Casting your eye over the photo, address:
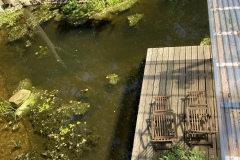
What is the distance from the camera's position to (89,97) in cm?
1113

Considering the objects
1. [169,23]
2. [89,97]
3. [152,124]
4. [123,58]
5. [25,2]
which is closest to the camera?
[152,124]

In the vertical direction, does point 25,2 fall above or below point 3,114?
above

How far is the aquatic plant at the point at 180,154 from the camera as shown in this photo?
7094 millimetres

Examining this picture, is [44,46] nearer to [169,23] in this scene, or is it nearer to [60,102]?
[60,102]

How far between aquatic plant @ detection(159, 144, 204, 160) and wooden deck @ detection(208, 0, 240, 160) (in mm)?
2159

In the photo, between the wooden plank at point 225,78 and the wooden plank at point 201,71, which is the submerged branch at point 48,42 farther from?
the wooden plank at point 225,78

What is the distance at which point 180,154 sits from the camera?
7.26 meters

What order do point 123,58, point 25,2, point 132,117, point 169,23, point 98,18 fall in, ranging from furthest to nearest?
point 25,2
point 98,18
point 169,23
point 123,58
point 132,117

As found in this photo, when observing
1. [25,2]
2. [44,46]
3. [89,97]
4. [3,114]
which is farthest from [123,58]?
[25,2]

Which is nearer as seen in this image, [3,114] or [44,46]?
[3,114]

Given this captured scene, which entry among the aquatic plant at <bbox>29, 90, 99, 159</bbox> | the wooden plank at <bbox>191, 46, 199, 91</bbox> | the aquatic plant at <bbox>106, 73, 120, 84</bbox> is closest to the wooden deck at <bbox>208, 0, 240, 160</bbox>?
the wooden plank at <bbox>191, 46, 199, 91</bbox>

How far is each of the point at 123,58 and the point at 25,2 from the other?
26.9ft

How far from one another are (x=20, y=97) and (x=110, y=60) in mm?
4296

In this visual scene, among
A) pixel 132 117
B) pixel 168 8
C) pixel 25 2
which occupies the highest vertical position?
pixel 25 2
